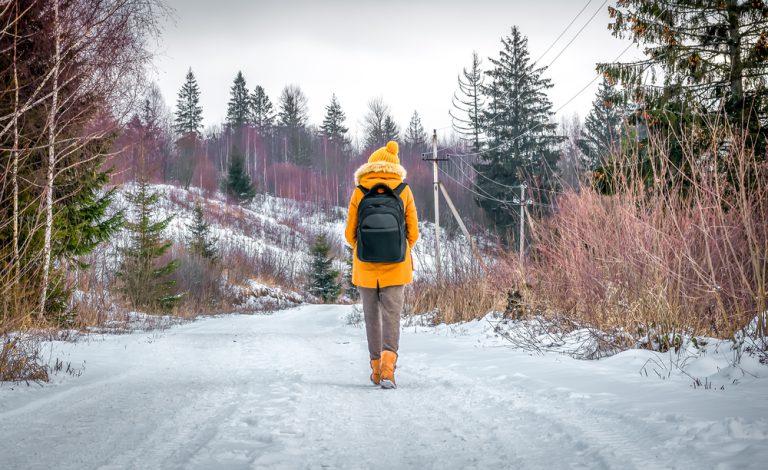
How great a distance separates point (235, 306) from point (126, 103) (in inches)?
825

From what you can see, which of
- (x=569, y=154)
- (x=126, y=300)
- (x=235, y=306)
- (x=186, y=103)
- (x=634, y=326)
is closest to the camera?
(x=634, y=326)

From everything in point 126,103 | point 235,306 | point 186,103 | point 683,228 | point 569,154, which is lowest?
point 235,306

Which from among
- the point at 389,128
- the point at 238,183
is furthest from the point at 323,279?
the point at 389,128

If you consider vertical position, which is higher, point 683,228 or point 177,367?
point 683,228

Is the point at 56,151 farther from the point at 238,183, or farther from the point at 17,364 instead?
the point at 238,183

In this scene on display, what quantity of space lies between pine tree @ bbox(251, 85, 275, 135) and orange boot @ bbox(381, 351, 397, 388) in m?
71.9

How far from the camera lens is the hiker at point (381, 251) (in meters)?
4.31

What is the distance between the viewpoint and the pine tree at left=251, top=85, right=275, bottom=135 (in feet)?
236

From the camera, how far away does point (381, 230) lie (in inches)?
171

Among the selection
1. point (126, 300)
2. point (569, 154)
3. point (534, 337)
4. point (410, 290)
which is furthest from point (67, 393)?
point (126, 300)

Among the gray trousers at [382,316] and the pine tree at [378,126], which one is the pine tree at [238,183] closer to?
the pine tree at [378,126]

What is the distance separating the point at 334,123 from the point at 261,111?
444 inches

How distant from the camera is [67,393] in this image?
365cm

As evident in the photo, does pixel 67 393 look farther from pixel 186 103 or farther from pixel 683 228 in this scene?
pixel 186 103
